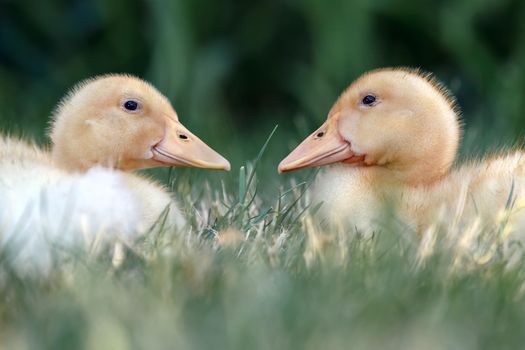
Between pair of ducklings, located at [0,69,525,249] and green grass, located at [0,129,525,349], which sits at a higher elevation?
pair of ducklings, located at [0,69,525,249]

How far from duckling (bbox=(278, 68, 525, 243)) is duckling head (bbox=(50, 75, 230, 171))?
11.9 inches

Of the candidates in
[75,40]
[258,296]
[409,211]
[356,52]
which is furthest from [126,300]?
[75,40]

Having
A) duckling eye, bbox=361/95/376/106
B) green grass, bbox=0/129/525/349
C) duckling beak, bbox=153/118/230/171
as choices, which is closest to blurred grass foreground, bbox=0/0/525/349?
green grass, bbox=0/129/525/349

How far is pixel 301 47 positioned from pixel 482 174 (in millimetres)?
3366

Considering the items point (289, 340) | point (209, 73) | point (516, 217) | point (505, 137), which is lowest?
point (289, 340)

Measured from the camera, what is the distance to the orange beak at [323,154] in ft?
11.0

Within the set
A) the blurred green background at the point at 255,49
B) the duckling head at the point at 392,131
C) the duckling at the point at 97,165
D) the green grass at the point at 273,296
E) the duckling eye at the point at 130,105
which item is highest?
the blurred green background at the point at 255,49

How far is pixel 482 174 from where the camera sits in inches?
123

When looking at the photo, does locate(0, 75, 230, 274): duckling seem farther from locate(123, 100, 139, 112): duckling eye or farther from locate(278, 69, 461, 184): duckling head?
locate(278, 69, 461, 184): duckling head

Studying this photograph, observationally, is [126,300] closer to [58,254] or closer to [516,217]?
[58,254]

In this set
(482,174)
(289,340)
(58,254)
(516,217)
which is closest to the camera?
(289,340)

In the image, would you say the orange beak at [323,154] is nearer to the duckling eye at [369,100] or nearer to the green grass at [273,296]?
the duckling eye at [369,100]

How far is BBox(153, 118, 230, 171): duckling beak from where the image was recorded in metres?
3.27

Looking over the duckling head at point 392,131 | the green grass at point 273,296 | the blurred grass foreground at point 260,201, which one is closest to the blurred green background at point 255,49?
the blurred grass foreground at point 260,201
